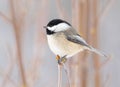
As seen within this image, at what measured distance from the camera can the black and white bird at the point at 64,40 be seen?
4.83ft

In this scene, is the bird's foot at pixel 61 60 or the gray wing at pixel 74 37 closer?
the bird's foot at pixel 61 60

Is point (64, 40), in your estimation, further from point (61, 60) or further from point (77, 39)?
point (61, 60)

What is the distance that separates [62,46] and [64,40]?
0.03 m

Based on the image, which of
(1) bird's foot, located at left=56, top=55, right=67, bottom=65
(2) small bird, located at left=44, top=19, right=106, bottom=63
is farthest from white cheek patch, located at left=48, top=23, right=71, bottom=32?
(1) bird's foot, located at left=56, top=55, right=67, bottom=65

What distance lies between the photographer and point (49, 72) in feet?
12.2

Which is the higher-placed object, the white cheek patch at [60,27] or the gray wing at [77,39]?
the white cheek patch at [60,27]

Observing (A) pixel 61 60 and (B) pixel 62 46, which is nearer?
(A) pixel 61 60

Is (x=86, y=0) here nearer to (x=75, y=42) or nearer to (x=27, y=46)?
(x=75, y=42)

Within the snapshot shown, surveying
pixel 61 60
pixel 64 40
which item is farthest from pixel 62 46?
pixel 61 60

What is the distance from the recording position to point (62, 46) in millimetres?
1525

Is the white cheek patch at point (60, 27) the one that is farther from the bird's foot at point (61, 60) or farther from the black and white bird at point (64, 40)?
the bird's foot at point (61, 60)

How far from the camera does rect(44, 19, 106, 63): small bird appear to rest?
1.47 meters

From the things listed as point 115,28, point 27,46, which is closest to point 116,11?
point 115,28

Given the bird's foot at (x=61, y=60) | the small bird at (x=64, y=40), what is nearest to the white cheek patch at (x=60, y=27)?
the small bird at (x=64, y=40)
